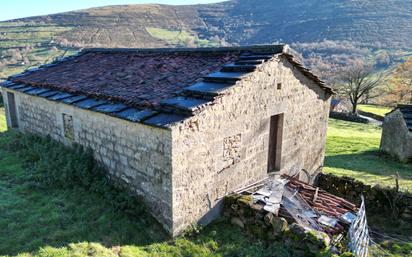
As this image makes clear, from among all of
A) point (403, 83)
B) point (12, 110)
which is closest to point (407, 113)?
point (12, 110)

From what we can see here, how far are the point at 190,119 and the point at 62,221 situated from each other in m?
3.53

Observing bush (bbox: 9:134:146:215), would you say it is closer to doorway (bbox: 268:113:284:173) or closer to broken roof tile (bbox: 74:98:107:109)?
broken roof tile (bbox: 74:98:107:109)

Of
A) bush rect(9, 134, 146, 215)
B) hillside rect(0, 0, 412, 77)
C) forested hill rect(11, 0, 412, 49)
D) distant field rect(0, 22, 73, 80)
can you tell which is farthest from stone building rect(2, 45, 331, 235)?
forested hill rect(11, 0, 412, 49)

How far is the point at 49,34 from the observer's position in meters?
71.7

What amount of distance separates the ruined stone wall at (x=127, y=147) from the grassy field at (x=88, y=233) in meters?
0.58

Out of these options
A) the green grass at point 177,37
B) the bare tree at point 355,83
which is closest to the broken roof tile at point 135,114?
the bare tree at point 355,83

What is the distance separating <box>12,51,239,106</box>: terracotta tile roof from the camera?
7.79 m

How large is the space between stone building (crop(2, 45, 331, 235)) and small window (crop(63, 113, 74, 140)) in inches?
2.0

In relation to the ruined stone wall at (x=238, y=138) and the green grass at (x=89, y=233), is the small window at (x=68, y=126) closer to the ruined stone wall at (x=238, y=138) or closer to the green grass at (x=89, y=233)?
the green grass at (x=89, y=233)

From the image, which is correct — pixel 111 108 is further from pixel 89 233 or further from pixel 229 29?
pixel 229 29

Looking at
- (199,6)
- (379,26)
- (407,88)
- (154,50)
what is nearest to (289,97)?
(154,50)

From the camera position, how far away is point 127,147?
7344mm

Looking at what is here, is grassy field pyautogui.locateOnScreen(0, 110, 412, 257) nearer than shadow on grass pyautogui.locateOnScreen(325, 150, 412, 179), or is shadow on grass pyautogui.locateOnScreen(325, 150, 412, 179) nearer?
grassy field pyautogui.locateOnScreen(0, 110, 412, 257)

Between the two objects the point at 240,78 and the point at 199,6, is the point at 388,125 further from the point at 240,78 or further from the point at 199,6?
the point at 199,6
